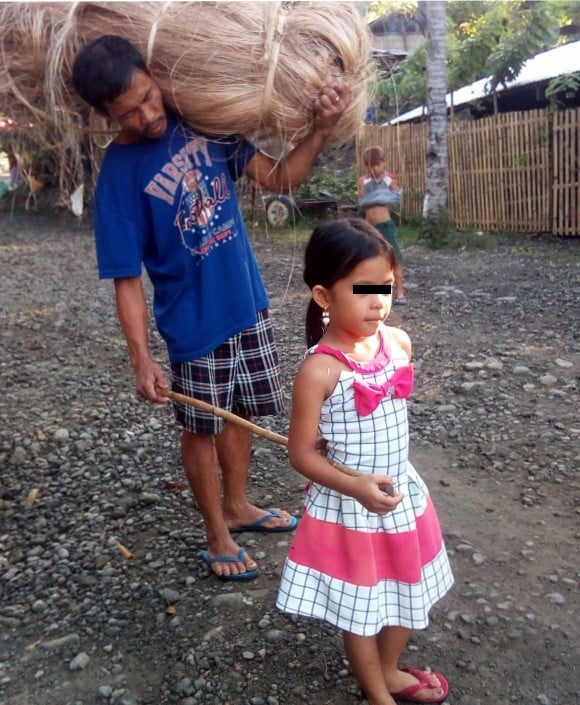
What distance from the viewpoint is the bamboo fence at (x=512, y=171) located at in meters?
9.99

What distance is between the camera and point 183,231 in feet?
7.80

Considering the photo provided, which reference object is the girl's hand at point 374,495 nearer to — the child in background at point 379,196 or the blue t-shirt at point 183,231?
the blue t-shirt at point 183,231

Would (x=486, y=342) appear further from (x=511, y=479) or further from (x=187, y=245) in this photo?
(x=187, y=245)

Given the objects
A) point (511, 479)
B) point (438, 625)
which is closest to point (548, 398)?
point (511, 479)

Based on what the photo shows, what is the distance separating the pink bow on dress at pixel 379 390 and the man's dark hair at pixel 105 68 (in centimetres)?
110

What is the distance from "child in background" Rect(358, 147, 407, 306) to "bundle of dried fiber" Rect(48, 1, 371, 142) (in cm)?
452

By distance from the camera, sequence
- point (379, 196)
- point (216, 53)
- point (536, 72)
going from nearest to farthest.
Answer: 1. point (216, 53)
2. point (379, 196)
3. point (536, 72)

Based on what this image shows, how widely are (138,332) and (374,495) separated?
1127mm

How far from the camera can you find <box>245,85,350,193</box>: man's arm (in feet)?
7.28

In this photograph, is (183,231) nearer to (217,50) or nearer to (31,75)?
(217,50)

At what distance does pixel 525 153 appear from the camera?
1059cm

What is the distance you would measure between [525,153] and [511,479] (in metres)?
8.40

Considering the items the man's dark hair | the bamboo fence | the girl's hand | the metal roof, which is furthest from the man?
the metal roof

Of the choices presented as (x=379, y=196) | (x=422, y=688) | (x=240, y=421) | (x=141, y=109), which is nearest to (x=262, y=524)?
(x=240, y=421)
